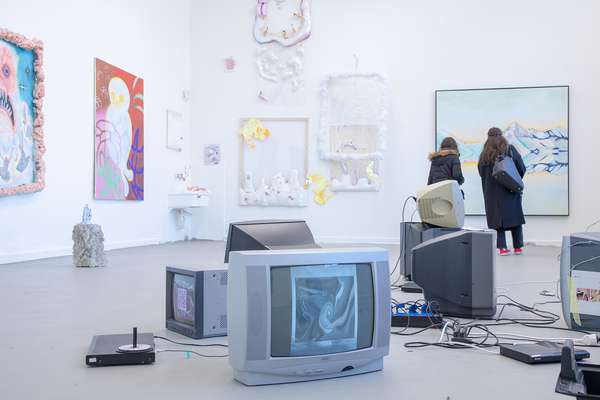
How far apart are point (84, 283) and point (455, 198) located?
256 cm

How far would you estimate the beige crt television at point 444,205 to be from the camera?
4.30 meters

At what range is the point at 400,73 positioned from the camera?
8.81 meters

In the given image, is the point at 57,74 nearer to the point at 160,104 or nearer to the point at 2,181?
the point at 2,181

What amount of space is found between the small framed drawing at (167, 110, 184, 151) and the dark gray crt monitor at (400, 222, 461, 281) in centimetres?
467

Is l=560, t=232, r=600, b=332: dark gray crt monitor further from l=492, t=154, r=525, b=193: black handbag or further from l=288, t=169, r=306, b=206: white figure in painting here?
l=288, t=169, r=306, b=206: white figure in painting

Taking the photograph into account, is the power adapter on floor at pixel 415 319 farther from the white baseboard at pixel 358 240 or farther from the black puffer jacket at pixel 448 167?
the white baseboard at pixel 358 240

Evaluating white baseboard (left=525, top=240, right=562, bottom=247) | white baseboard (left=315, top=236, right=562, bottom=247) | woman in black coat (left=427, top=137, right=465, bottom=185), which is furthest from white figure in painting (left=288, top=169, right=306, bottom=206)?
white baseboard (left=525, top=240, right=562, bottom=247)

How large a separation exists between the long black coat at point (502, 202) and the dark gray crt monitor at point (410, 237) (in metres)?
2.27

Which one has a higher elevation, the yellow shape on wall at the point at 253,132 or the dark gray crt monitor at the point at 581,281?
the yellow shape on wall at the point at 253,132

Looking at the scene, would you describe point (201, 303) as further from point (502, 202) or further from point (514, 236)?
point (514, 236)

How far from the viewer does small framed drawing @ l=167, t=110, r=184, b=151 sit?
8.62 metres

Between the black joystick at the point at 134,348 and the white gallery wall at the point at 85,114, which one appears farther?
the white gallery wall at the point at 85,114

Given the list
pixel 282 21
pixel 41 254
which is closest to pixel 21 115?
pixel 41 254

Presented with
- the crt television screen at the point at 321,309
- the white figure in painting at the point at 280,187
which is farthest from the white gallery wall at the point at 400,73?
the crt television screen at the point at 321,309
